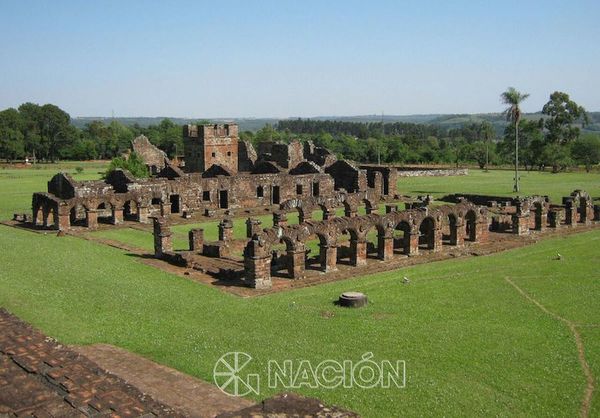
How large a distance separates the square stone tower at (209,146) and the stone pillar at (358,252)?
30139 millimetres

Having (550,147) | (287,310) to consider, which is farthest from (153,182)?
(550,147)

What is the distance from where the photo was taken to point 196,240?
2447cm

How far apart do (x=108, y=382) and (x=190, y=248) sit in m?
15.9

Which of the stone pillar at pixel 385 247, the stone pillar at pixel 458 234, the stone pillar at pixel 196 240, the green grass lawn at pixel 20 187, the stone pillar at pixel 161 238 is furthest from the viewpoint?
the green grass lawn at pixel 20 187

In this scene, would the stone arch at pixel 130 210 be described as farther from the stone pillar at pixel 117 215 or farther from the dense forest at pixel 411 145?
the dense forest at pixel 411 145

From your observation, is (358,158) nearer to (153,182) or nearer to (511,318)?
(153,182)

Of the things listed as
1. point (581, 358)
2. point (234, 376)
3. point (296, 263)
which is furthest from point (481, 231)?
point (234, 376)

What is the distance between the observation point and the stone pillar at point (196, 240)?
960 inches

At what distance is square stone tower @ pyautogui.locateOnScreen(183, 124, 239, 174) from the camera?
51625mm

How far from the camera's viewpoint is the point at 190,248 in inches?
971

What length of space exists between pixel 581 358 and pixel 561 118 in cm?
7457

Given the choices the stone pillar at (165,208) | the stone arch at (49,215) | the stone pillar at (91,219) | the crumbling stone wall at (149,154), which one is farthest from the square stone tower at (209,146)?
the stone arch at (49,215)

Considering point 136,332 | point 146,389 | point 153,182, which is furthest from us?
point 153,182

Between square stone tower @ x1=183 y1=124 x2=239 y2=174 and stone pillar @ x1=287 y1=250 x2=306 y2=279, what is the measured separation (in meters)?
31.5
